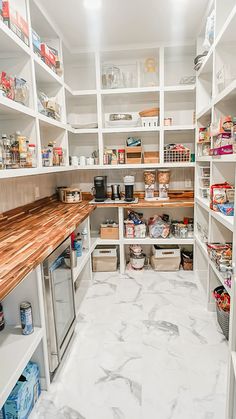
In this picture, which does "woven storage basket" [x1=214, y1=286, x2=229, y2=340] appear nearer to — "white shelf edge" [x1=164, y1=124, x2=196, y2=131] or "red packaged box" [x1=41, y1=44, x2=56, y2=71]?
"white shelf edge" [x1=164, y1=124, x2=196, y2=131]

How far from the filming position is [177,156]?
3.19 metres

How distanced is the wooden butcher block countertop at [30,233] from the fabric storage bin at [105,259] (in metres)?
0.63

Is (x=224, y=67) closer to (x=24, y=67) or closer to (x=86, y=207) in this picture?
(x=24, y=67)

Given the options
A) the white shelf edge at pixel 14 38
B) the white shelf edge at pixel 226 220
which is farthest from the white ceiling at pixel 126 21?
the white shelf edge at pixel 226 220

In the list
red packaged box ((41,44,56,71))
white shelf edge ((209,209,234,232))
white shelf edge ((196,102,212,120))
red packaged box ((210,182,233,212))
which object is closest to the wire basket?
white shelf edge ((196,102,212,120))

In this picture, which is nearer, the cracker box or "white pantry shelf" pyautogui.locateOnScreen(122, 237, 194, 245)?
the cracker box

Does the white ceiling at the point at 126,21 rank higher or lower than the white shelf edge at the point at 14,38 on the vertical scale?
higher

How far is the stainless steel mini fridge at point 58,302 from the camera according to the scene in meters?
→ 1.58

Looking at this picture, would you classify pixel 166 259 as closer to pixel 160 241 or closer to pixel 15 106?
pixel 160 241

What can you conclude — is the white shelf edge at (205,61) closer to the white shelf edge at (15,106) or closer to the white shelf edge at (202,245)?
the white shelf edge at (15,106)

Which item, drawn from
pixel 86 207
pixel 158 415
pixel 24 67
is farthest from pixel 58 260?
pixel 24 67

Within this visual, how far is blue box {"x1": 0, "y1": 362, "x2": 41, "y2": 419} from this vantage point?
1355mm

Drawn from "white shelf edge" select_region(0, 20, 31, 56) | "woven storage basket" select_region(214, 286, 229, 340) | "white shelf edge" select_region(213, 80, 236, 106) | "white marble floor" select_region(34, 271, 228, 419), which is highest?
"white shelf edge" select_region(0, 20, 31, 56)

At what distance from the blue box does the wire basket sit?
2.44 metres
